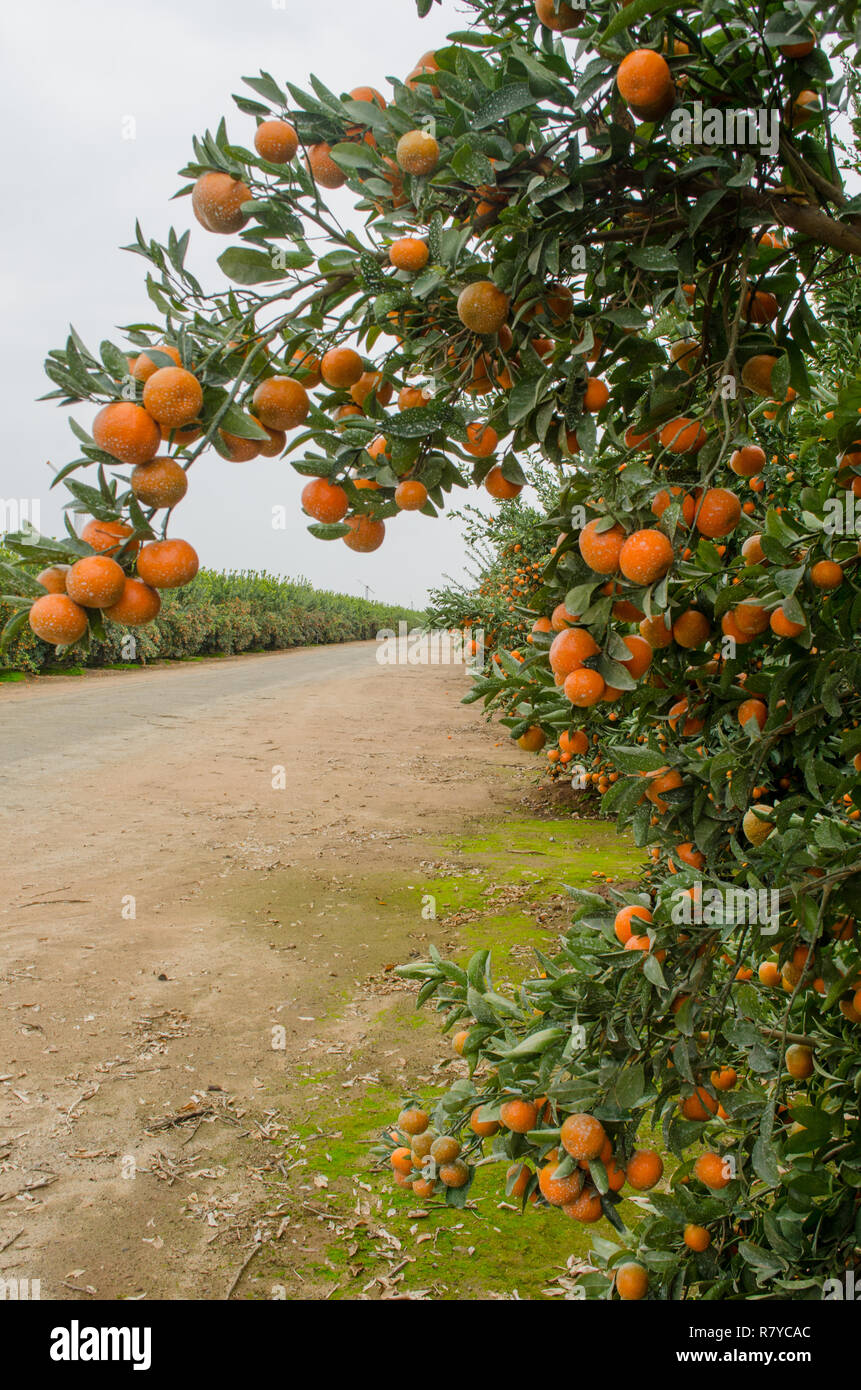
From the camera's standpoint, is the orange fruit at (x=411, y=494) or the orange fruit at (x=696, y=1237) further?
the orange fruit at (x=696, y=1237)

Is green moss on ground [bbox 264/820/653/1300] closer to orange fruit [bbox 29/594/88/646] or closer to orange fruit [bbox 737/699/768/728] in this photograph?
orange fruit [bbox 737/699/768/728]

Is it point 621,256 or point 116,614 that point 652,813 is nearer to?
point 621,256

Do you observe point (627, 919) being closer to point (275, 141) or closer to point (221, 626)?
point (275, 141)

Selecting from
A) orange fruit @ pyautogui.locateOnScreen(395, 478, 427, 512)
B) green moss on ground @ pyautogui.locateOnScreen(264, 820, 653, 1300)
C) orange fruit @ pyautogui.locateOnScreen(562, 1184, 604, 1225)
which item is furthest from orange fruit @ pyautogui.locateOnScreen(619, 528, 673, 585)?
green moss on ground @ pyautogui.locateOnScreen(264, 820, 653, 1300)

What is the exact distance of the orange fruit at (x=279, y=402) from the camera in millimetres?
1142

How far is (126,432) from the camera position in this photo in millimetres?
969

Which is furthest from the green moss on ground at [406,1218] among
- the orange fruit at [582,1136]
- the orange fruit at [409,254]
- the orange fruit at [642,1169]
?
the orange fruit at [409,254]

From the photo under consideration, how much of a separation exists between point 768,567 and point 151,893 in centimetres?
461

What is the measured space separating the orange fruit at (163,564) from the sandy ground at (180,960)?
211 cm

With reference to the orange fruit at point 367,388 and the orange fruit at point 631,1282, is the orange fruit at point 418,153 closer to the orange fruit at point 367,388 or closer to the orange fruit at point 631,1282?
the orange fruit at point 367,388

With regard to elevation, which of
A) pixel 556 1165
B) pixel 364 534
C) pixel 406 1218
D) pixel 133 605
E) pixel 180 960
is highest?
pixel 364 534

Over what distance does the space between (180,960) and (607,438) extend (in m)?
3.77

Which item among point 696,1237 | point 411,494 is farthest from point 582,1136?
point 411,494
